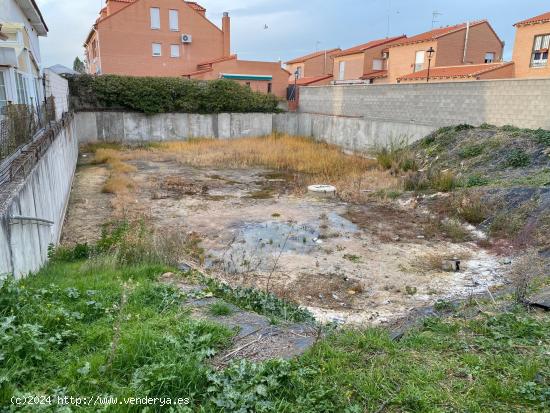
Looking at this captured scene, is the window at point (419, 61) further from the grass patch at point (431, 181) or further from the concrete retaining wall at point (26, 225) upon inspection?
the concrete retaining wall at point (26, 225)

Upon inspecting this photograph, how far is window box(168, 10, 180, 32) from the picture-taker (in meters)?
31.2

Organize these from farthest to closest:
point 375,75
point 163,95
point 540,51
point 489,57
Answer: point 375,75 → point 489,57 → point 540,51 → point 163,95

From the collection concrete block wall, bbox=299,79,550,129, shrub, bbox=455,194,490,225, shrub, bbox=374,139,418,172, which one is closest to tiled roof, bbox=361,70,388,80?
concrete block wall, bbox=299,79,550,129

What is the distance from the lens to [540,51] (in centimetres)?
2120

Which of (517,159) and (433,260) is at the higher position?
(517,159)

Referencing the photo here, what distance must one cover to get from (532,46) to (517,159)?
15.8m

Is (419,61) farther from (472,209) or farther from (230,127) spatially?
(472,209)

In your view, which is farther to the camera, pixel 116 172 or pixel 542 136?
pixel 116 172

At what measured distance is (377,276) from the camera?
19.3 ft

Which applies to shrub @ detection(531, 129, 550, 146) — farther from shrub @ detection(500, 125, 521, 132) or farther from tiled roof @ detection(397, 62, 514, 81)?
tiled roof @ detection(397, 62, 514, 81)

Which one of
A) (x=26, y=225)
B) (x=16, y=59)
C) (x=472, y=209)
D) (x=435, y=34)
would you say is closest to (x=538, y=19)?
(x=435, y=34)

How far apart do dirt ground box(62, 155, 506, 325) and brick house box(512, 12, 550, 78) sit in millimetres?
17280

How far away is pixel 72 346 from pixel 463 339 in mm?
2802

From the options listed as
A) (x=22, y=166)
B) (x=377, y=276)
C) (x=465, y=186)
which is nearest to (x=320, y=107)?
(x=465, y=186)
